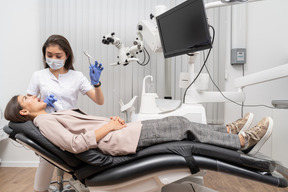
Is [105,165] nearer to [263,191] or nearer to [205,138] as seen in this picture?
[205,138]

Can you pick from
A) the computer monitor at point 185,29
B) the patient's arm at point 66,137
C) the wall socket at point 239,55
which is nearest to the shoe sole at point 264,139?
the computer monitor at point 185,29

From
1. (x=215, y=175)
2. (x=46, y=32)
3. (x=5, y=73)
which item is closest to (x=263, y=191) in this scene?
(x=215, y=175)

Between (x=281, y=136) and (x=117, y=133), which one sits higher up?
(x=117, y=133)

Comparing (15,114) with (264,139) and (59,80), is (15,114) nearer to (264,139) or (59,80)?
(59,80)

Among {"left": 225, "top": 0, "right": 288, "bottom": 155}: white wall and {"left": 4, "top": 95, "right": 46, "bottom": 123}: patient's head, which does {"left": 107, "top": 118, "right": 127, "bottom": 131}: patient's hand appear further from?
{"left": 225, "top": 0, "right": 288, "bottom": 155}: white wall

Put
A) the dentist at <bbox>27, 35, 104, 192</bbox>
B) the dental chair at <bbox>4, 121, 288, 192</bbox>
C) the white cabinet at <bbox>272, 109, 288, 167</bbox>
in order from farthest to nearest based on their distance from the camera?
the white cabinet at <bbox>272, 109, 288, 167</bbox> < the dentist at <bbox>27, 35, 104, 192</bbox> < the dental chair at <bbox>4, 121, 288, 192</bbox>

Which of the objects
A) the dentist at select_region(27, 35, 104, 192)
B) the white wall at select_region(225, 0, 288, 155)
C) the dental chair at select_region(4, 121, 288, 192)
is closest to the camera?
the dental chair at select_region(4, 121, 288, 192)

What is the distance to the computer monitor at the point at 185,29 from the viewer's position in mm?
1499

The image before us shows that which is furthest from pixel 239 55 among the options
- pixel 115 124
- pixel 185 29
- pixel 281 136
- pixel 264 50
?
pixel 115 124

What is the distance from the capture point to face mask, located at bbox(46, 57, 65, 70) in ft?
5.11

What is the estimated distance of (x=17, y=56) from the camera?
8.41 feet

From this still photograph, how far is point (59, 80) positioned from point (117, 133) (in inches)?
28.8

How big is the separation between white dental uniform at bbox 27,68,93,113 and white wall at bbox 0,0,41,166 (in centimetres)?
106

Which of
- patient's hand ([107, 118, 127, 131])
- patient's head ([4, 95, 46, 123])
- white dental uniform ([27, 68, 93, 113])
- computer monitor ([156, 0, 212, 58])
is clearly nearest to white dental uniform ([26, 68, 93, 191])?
white dental uniform ([27, 68, 93, 113])
